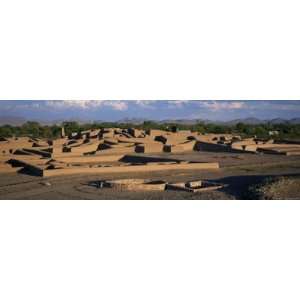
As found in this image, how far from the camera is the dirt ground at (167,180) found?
880cm

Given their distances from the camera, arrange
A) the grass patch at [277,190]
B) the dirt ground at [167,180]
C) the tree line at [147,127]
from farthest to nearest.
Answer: the tree line at [147,127]
the dirt ground at [167,180]
the grass patch at [277,190]

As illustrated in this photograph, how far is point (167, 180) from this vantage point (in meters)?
10.4

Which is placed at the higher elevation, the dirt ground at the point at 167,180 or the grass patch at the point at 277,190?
the grass patch at the point at 277,190

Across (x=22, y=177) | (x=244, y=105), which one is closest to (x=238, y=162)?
(x=244, y=105)

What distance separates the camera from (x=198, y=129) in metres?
22.7

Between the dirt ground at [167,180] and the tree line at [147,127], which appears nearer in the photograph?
the dirt ground at [167,180]

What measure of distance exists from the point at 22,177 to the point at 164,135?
8.82 m

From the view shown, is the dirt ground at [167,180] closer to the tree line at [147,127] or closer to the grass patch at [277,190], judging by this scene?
the grass patch at [277,190]

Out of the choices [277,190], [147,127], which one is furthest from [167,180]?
[147,127]

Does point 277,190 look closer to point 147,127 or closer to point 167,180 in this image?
point 167,180

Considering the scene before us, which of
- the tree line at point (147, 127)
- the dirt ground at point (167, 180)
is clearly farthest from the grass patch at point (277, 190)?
the tree line at point (147, 127)

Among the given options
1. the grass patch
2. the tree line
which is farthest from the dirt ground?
the tree line

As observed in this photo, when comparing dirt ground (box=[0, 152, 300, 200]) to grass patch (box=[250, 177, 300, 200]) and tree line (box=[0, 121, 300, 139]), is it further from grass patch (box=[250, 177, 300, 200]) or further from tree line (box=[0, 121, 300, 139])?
tree line (box=[0, 121, 300, 139])

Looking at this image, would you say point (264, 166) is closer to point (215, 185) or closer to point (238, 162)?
point (238, 162)
